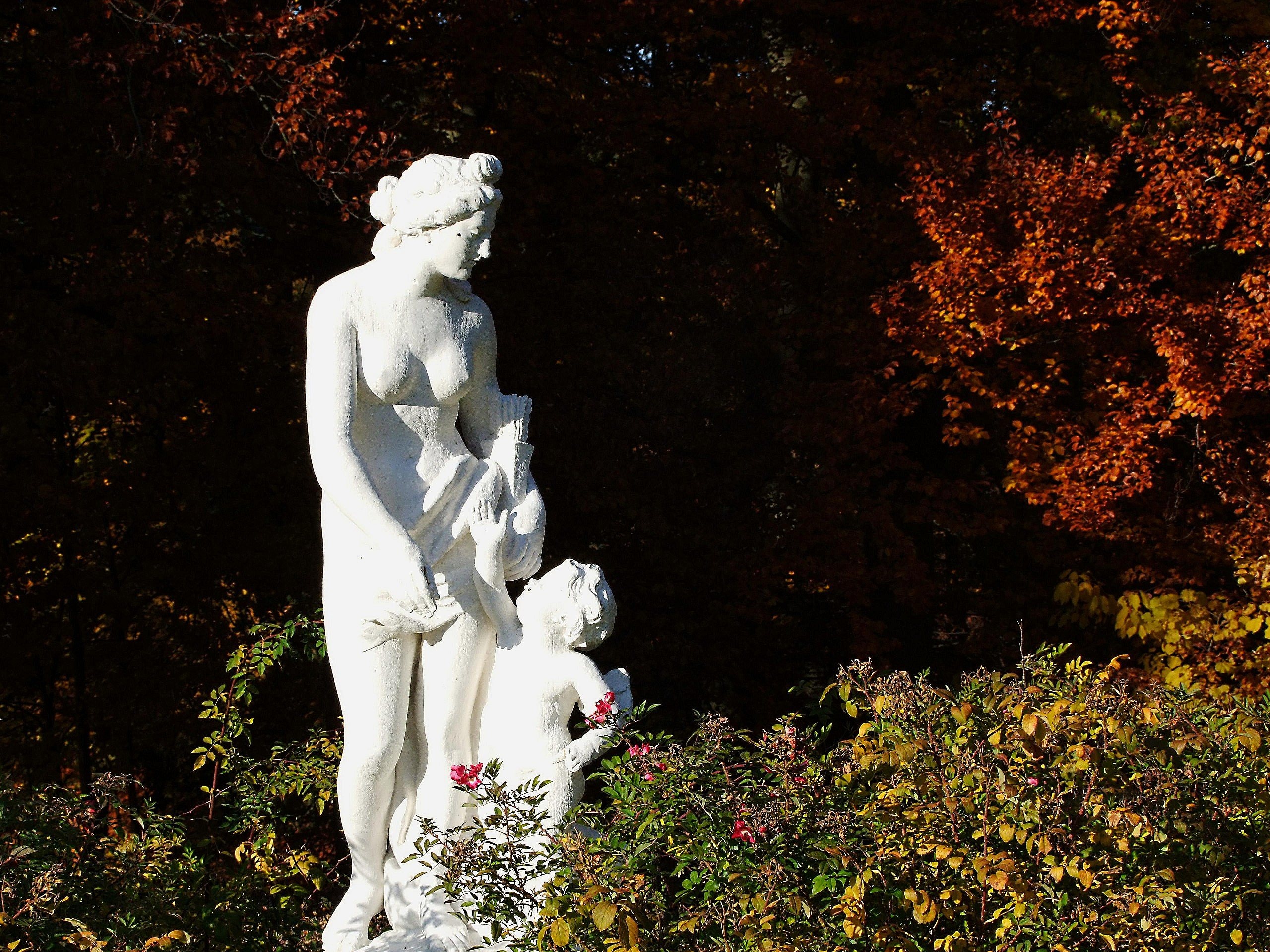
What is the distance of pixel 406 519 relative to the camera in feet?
11.2

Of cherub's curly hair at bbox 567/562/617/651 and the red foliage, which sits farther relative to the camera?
the red foliage

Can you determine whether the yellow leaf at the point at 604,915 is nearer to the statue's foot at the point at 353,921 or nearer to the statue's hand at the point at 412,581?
the statue's hand at the point at 412,581

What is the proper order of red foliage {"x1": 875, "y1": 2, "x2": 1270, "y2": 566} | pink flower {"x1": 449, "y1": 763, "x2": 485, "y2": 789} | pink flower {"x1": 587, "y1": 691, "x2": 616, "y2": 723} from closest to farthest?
1. pink flower {"x1": 449, "y1": 763, "x2": 485, "y2": 789}
2. pink flower {"x1": 587, "y1": 691, "x2": 616, "y2": 723}
3. red foliage {"x1": 875, "y1": 2, "x2": 1270, "y2": 566}

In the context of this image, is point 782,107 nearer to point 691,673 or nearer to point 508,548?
point 691,673

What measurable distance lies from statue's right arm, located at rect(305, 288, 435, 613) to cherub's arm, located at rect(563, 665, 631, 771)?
395 millimetres

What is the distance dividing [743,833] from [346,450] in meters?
1.25

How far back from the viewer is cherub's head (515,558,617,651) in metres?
3.35

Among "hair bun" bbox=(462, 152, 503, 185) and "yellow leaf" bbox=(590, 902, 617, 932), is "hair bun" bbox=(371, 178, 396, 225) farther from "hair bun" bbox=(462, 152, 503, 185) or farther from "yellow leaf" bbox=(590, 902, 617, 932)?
"yellow leaf" bbox=(590, 902, 617, 932)

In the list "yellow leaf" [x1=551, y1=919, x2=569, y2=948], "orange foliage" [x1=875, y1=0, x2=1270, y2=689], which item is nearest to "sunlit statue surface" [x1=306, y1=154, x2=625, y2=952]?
"yellow leaf" [x1=551, y1=919, x2=569, y2=948]

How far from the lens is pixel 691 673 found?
7.89 m

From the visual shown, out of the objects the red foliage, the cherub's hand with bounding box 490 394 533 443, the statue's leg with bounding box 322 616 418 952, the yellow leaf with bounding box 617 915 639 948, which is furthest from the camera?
the red foliage

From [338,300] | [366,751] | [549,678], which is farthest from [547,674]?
[338,300]

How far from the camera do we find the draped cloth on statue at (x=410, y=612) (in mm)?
3336

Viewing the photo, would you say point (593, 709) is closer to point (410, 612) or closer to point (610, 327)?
point (410, 612)
